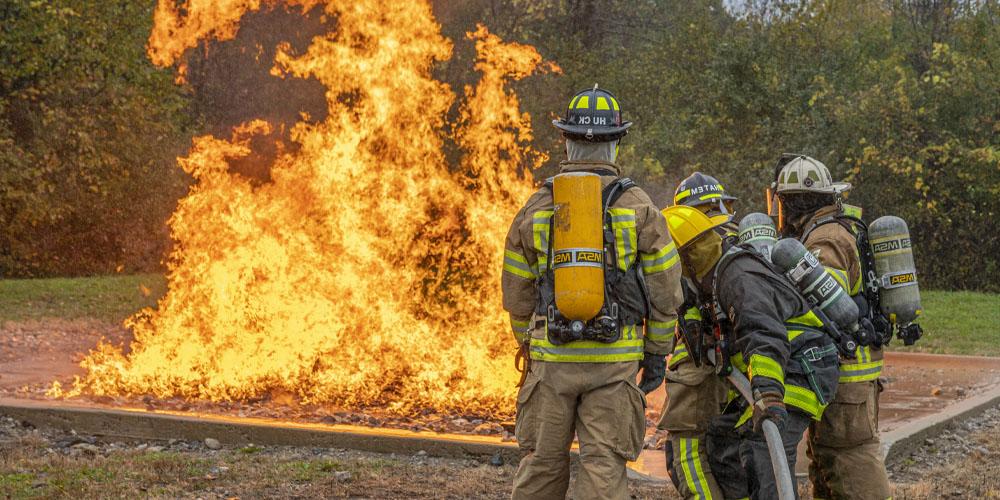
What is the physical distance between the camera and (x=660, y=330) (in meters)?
4.95

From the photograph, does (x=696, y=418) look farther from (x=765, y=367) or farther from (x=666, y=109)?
(x=666, y=109)

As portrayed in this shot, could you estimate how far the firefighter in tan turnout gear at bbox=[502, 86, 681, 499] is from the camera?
473cm

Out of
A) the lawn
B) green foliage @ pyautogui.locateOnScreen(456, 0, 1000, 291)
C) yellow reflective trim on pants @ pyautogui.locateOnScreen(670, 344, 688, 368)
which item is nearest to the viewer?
yellow reflective trim on pants @ pyautogui.locateOnScreen(670, 344, 688, 368)

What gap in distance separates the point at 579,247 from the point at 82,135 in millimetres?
16448

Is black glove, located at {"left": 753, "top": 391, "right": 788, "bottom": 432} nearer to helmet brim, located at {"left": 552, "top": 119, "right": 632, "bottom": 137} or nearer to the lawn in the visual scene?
helmet brim, located at {"left": 552, "top": 119, "right": 632, "bottom": 137}

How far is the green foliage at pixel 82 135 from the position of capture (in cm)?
1883

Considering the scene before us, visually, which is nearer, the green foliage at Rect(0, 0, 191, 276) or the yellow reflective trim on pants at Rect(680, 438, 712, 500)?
the yellow reflective trim on pants at Rect(680, 438, 712, 500)

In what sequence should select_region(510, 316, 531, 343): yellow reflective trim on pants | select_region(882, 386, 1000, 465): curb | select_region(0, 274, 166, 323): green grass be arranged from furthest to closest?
select_region(0, 274, 166, 323): green grass
select_region(882, 386, 1000, 465): curb
select_region(510, 316, 531, 343): yellow reflective trim on pants

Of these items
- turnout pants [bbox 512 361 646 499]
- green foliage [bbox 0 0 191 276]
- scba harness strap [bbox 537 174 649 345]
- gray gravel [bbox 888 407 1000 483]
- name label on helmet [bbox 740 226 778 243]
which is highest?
green foliage [bbox 0 0 191 276]

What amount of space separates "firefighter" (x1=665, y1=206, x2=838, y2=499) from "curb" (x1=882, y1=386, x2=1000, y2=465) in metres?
3.22

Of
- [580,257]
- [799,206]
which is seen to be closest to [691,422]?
[580,257]

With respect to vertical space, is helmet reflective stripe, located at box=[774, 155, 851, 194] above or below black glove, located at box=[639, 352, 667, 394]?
above

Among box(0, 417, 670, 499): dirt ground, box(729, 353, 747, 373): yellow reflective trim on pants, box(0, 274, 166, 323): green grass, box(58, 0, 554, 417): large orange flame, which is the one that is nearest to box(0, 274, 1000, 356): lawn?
box(0, 274, 166, 323): green grass

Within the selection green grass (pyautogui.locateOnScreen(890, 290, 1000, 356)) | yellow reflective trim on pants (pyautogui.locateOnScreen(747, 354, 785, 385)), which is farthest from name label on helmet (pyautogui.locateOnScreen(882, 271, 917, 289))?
green grass (pyautogui.locateOnScreen(890, 290, 1000, 356))
